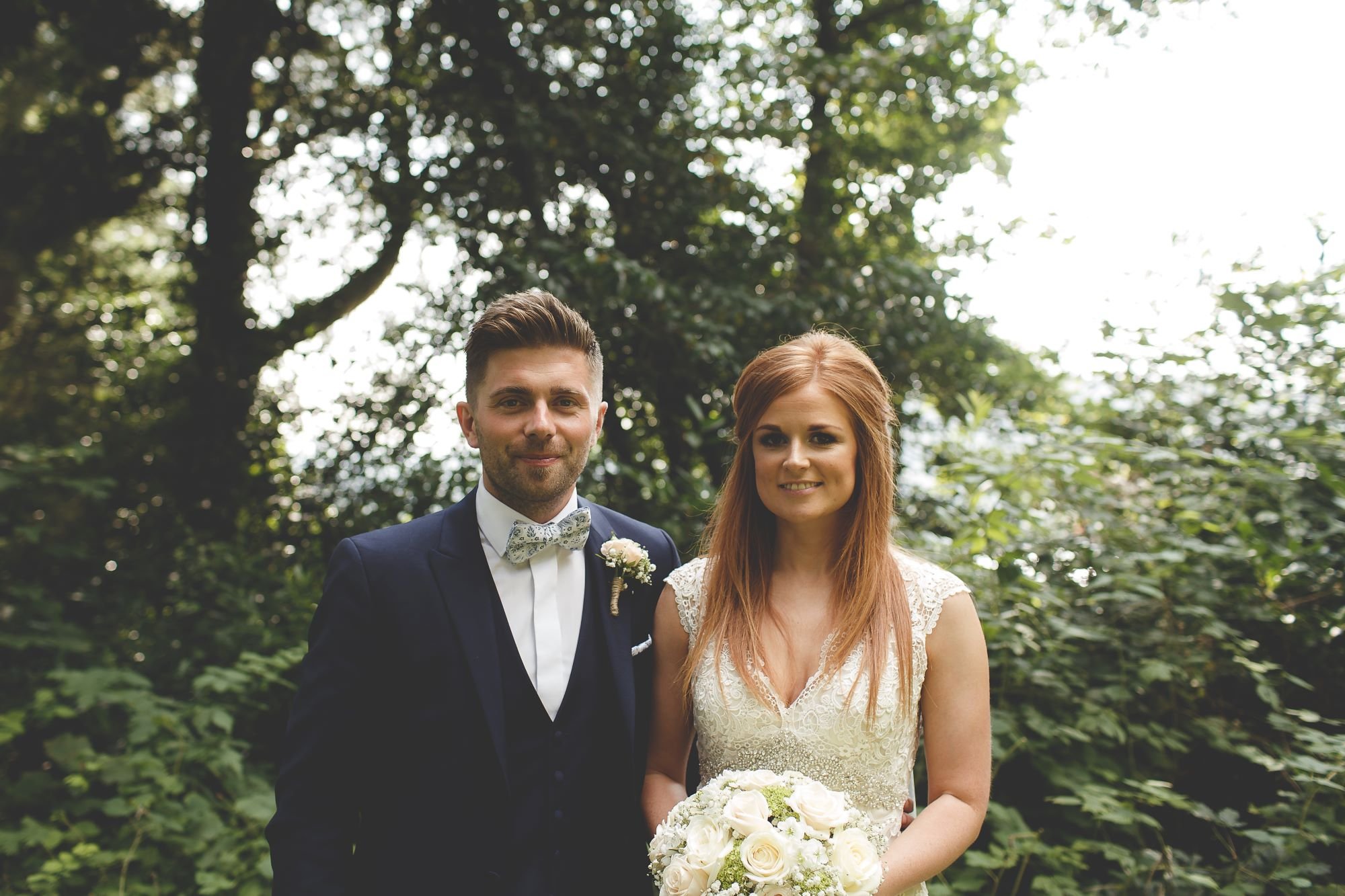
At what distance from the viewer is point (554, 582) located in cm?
209

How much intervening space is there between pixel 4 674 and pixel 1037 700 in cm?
507

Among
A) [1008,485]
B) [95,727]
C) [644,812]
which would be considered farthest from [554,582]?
[95,727]

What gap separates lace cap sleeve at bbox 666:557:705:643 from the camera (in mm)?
2293

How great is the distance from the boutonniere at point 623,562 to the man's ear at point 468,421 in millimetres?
422

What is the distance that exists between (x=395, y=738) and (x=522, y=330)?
39.1 inches

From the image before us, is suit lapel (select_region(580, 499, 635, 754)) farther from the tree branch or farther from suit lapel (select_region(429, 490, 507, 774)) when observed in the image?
the tree branch

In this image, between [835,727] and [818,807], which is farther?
[835,727]

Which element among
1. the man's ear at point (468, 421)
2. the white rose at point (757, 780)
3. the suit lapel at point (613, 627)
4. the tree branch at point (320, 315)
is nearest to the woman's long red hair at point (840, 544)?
the suit lapel at point (613, 627)

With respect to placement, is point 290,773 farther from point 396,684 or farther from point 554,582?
point 554,582

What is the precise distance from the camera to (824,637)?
2180 millimetres

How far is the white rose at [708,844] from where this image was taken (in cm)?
157

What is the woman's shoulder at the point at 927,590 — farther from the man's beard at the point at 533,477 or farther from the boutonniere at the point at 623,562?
the man's beard at the point at 533,477

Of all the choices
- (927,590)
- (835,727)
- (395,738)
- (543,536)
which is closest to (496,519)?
(543,536)

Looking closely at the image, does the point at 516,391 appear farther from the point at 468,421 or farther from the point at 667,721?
the point at 667,721
